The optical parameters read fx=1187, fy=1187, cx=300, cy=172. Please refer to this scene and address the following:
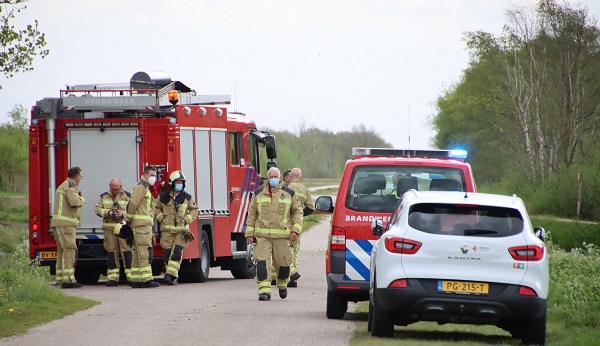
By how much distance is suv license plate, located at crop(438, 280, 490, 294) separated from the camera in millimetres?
11148

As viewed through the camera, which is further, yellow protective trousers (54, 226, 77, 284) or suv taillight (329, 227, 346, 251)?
yellow protective trousers (54, 226, 77, 284)

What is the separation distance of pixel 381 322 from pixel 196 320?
2852 mm

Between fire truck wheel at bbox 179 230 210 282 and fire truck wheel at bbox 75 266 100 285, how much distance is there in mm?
1468

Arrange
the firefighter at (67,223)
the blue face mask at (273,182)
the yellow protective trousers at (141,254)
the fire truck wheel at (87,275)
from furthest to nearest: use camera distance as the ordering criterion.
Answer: the fire truck wheel at (87,275)
the yellow protective trousers at (141,254)
the firefighter at (67,223)
the blue face mask at (273,182)

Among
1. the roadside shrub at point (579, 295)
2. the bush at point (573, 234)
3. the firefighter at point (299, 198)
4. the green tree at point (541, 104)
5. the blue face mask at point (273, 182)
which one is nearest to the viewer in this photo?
the roadside shrub at point (579, 295)

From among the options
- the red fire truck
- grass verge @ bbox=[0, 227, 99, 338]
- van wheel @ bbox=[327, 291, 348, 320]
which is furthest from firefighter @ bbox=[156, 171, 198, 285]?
van wheel @ bbox=[327, 291, 348, 320]

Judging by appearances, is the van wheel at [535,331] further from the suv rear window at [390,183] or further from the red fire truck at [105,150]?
the red fire truck at [105,150]

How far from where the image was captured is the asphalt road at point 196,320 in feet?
38.7

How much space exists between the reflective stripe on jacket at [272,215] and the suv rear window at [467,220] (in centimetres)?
505

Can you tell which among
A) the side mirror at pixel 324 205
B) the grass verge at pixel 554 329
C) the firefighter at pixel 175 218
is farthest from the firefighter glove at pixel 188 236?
the side mirror at pixel 324 205

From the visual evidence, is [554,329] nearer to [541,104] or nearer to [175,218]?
[175,218]

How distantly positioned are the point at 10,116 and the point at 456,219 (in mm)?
56937

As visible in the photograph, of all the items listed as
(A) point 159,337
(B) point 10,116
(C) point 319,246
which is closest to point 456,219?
(A) point 159,337

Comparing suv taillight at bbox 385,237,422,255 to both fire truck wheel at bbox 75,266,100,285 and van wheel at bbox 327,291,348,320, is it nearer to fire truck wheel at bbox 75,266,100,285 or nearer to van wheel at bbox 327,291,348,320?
van wheel at bbox 327,291,348,320
